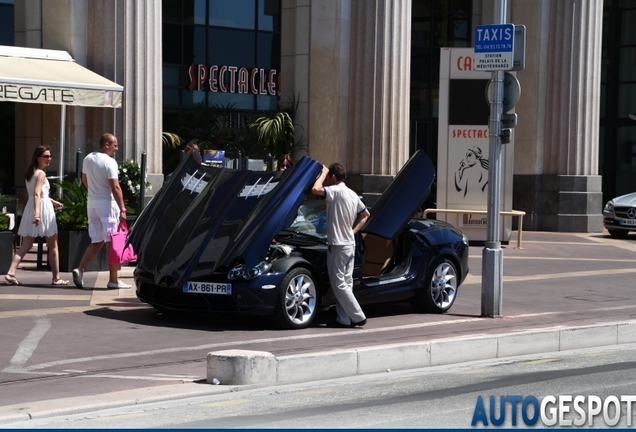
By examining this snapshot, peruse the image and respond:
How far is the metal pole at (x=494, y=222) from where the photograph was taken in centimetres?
1192

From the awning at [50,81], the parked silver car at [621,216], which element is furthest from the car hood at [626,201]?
the awning at [50,81]

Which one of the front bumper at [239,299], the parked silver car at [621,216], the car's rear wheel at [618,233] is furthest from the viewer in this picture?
the car's rear wheel at [618,233]

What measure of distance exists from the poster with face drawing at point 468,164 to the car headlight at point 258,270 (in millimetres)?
10762

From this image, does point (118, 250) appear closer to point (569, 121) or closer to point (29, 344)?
point (29, 344)

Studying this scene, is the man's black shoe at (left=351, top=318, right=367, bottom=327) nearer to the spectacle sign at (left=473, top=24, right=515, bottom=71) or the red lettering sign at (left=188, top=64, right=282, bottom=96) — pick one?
the spectacle sign at (left=473, top=24, right=515, bottom=71)

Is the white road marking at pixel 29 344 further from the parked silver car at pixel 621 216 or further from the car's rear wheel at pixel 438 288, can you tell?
the parked silver car at pixel 621 216

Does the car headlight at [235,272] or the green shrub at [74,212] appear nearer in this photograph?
the car headlight at [235,272]

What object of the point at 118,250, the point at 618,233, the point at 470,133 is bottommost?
the point at 618,233

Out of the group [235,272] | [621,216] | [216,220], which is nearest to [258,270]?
[235,272]

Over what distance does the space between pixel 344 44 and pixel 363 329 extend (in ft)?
41.4

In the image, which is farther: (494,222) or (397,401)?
(494,222)

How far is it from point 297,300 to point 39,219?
4292 mm

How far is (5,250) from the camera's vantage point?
14484 millimetres

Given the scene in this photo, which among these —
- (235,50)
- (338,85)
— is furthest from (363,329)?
(235,50)
